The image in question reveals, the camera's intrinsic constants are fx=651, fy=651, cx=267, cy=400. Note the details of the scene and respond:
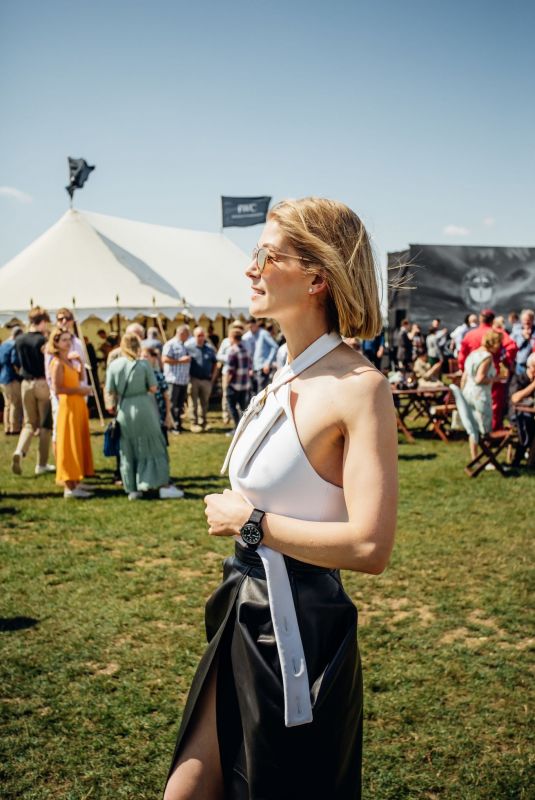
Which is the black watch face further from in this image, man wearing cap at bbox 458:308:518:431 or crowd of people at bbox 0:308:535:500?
man wearing cap at bbox 458:308:518:431

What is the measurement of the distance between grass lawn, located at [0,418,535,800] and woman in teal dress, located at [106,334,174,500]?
0.40 m

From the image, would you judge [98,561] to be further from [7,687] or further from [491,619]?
[491,619]

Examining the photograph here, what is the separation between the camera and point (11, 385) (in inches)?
490

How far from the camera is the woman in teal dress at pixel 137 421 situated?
762cm

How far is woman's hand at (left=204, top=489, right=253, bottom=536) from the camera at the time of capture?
163cm

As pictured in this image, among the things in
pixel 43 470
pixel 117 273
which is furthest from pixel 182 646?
pixel 117 273

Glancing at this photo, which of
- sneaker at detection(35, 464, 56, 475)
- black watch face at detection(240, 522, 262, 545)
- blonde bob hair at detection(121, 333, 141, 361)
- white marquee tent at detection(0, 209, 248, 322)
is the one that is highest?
white marquee tent at detection(0, 209, 248, 322)

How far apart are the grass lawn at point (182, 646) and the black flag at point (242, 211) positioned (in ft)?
55.2

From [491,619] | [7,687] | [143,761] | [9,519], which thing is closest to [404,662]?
[491,619]

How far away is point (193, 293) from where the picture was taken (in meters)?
18.1

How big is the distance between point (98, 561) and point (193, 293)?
13.1m

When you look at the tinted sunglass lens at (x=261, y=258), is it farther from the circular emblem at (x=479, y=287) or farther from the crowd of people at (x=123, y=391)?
the circular emblem at (x=479, y=287)

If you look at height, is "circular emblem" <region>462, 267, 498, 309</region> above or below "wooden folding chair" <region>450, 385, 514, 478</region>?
above

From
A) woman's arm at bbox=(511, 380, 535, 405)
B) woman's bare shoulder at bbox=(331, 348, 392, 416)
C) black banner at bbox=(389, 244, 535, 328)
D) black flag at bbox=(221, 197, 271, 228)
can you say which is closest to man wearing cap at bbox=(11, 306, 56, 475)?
woman's arm at bbox=(511, 380, 535, 405)
